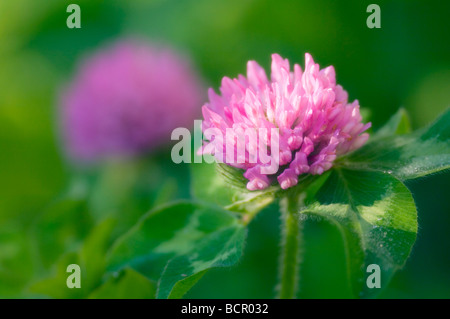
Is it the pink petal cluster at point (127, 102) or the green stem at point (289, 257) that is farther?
the pink petal cluster at point (127, 102)

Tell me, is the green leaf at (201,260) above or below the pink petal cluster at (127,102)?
below

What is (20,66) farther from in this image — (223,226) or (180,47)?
(223,226)

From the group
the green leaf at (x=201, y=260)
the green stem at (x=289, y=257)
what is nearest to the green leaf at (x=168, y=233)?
the green leaf at (x=201, y=260)

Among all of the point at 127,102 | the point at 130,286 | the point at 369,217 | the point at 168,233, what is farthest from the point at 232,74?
the point at 369,217

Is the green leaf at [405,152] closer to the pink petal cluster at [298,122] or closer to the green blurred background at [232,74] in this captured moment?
the pink petal cluster at [298,122]
